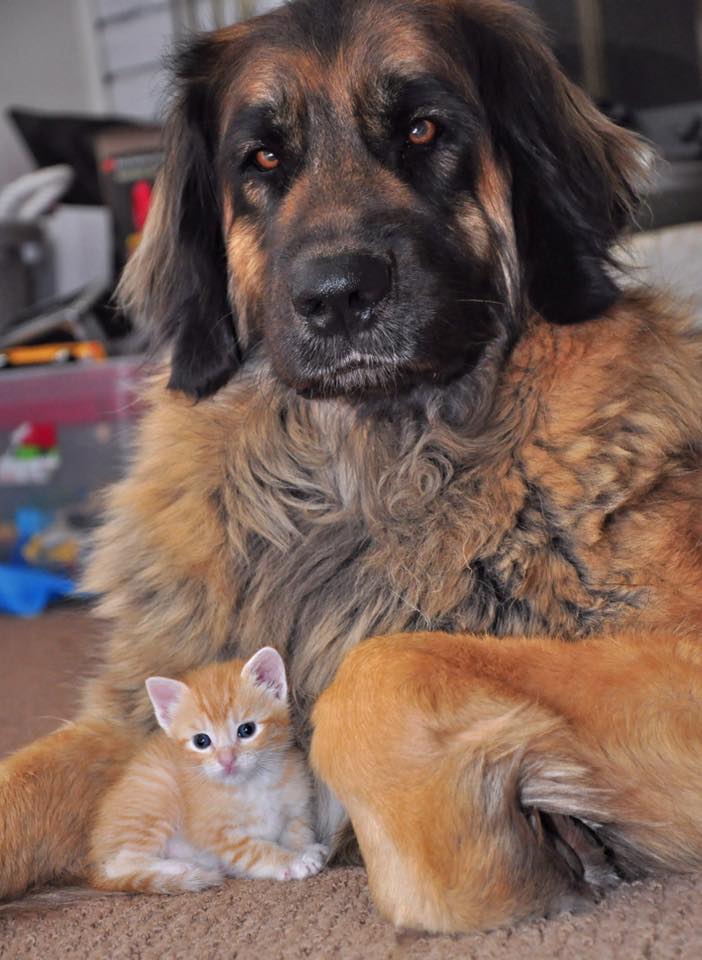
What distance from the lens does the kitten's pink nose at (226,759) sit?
1301mm

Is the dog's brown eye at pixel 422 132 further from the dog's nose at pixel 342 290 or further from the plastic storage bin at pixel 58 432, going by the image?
the plastic storage bin at pixel 58 432

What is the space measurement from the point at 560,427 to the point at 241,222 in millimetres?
552

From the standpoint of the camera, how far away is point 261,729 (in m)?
1.33

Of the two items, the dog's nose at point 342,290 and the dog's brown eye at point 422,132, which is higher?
the dog's brown eye at point 422,132

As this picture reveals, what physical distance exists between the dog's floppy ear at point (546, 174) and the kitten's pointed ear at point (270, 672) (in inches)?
22.4

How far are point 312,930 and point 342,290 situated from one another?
70 cm

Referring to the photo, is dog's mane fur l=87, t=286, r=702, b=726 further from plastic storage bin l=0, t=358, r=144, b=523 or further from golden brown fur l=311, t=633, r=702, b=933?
plastic storage bin l=0, t=358, r=144, b=523

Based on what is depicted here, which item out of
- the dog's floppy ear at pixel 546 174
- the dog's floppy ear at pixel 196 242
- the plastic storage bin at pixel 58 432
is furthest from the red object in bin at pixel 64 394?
the dog's floppy ear at pixel 546 174

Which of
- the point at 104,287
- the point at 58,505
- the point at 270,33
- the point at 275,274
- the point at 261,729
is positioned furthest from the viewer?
the point at 104,287

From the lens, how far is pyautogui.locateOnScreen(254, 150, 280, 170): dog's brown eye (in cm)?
152

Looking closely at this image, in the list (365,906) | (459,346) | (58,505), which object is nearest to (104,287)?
(58,505)

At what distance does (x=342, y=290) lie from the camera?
1307 mm

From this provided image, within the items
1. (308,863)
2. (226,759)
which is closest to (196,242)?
(226,759)

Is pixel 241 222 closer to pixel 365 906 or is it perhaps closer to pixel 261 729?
pixel 261 729
